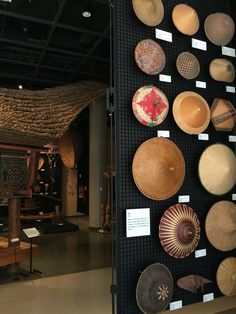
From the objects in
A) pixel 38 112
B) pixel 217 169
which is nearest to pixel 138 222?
pixel 217 169

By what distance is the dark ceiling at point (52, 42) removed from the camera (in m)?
4.70

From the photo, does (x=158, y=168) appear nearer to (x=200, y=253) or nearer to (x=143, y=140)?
(x=143, y=140)

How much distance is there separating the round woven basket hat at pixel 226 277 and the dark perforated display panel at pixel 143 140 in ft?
0.12

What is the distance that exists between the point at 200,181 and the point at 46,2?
366 cm

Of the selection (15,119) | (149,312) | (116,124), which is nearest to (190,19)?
(116,124)

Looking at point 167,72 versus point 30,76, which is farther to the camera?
point 30,76

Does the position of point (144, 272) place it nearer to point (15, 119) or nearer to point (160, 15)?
point (160, 15)

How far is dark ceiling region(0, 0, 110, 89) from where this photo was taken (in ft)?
15.4

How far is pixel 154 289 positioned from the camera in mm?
1919

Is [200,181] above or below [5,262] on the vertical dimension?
above

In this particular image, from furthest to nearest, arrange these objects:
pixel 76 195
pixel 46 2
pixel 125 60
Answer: pixel 76 195 < pixel 46 2 < pixel 125 60

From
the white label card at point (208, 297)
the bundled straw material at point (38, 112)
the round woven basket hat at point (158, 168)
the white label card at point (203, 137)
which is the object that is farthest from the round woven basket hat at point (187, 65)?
the bundled straw material at point (38, 112)

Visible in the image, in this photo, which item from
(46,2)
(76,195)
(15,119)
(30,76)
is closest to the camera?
(15,119)

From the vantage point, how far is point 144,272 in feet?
6.26
